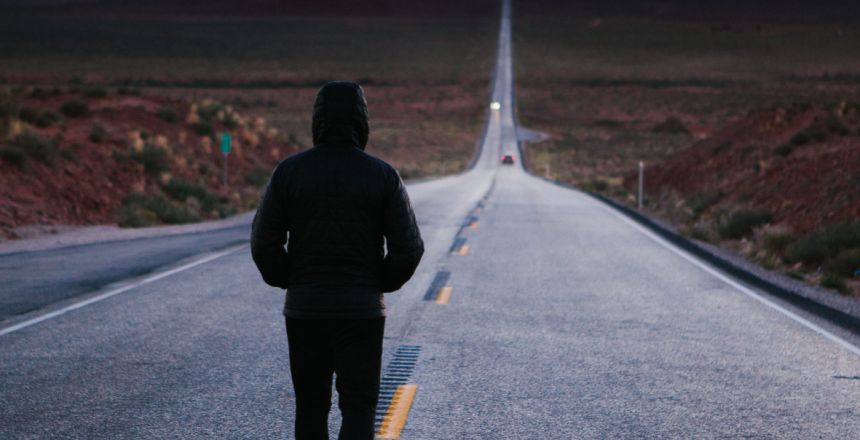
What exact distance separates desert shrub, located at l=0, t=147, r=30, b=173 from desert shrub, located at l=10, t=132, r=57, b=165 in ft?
2.17

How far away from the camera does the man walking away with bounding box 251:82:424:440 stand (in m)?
3.14

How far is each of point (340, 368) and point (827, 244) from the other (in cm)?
1072

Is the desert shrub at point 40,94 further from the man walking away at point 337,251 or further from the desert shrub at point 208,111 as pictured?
the man walking away at point 337,251

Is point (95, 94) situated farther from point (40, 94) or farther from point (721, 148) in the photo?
point (721, 148)

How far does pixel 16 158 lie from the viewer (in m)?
16.9

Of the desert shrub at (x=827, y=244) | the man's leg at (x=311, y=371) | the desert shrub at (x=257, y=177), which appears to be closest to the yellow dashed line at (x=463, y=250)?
the desert shrub at (x=827, y=244)

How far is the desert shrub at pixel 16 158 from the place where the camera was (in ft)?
55.1

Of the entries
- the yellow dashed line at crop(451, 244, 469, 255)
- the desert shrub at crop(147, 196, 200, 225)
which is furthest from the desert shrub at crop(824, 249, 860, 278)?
the desert shrub at crop(147, 196, 200, 225)

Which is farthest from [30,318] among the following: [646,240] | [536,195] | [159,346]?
[536,195]

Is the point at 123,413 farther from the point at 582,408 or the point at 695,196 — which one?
the point at 695,196

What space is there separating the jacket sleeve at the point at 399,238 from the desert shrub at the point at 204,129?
2802 cm

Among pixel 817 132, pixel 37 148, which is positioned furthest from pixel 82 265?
pixel 817 132

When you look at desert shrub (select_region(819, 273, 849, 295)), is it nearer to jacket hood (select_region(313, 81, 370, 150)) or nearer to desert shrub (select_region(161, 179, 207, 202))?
jacket hood (select_region(313, 81, 370, 150))

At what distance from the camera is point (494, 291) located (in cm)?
938
